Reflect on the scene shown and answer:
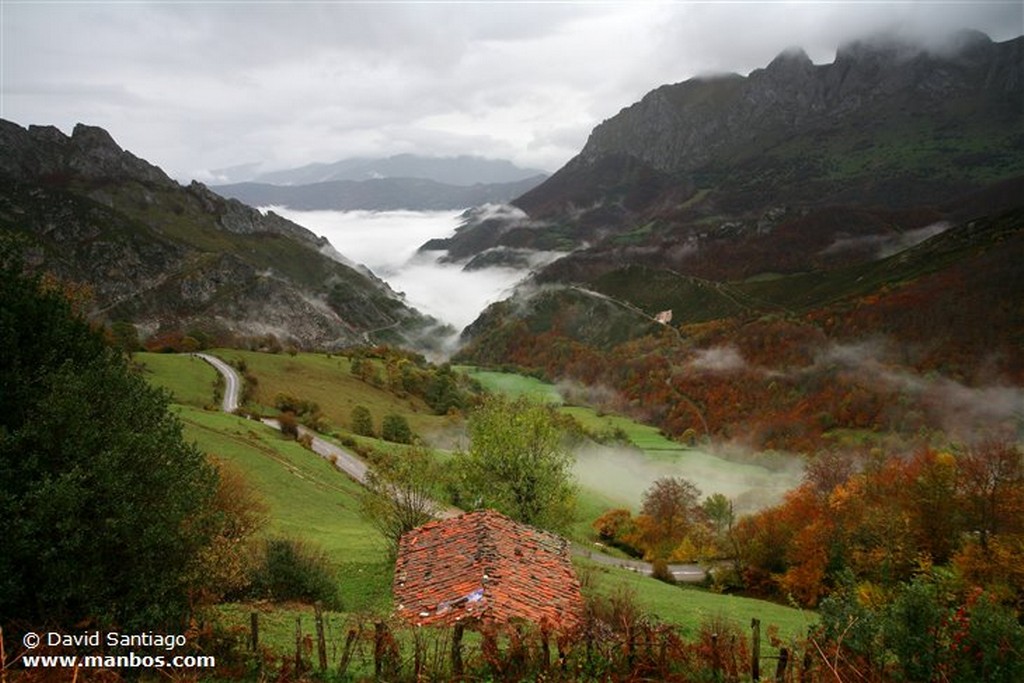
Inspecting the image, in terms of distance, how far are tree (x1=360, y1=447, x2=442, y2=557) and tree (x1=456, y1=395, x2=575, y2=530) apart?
4.94m

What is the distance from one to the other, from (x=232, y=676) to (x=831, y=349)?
20383 centimetres

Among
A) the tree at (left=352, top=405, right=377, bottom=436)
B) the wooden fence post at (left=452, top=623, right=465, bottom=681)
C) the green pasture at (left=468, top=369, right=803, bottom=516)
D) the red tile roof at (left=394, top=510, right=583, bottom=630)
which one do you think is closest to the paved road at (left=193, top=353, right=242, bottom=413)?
the tree at (left=352, top=405, right=377, bottom=436)

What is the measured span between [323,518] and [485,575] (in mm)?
29544

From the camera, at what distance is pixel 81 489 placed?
15156mm

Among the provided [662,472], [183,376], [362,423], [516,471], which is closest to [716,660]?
[516,471]

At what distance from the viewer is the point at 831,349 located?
189m

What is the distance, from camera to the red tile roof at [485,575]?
19.0 metres

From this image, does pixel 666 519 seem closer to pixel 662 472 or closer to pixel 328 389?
pixel 662 472

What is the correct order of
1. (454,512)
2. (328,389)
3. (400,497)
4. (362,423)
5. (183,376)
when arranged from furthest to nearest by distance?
(328,389) → (183,376) → (362,423) → (454,512) → (400,497)

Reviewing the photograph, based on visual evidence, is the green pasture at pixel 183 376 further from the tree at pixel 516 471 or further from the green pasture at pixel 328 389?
the tree at pixel 516 471

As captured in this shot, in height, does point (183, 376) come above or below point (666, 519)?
above

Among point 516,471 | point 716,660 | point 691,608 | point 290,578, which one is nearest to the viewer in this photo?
point 716,660

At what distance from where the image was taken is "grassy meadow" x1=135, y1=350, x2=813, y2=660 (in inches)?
1023

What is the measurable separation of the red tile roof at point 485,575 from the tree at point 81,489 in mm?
7262
